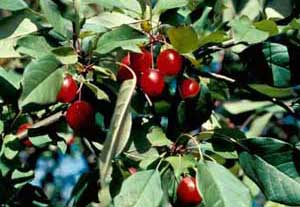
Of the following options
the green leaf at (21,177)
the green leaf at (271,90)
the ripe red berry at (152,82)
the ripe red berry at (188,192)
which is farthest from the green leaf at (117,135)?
the green leaf at (21,177)

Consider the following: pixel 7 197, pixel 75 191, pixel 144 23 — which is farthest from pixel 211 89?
pixel 7 197

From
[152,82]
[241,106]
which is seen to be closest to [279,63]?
[152,82]

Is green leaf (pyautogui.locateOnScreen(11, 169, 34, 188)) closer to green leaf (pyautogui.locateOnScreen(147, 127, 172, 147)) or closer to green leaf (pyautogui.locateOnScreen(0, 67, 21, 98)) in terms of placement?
green leaf (pyautogui.locateOnScreen(0, 67, 21, 98))

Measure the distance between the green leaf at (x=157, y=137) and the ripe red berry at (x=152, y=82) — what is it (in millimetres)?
74

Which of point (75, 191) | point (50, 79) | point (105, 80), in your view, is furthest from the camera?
point (75, 191)

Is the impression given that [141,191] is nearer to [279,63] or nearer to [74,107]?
[74,107]

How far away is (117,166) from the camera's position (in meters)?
1.18

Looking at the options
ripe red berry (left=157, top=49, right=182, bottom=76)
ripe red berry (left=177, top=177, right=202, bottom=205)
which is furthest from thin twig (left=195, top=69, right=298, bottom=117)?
ripe red berry (left=177, top=177, right=202, bottom=205)

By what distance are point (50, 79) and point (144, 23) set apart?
0.25 metres

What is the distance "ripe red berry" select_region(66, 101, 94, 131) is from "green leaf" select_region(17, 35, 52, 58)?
0.34ft

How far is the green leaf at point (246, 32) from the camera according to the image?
1168 mm

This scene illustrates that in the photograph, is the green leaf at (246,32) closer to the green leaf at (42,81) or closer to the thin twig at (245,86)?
the thin twig at (245,86)

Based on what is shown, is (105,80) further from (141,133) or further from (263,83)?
(263,83)

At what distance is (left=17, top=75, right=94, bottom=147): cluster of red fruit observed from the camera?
1081mm
